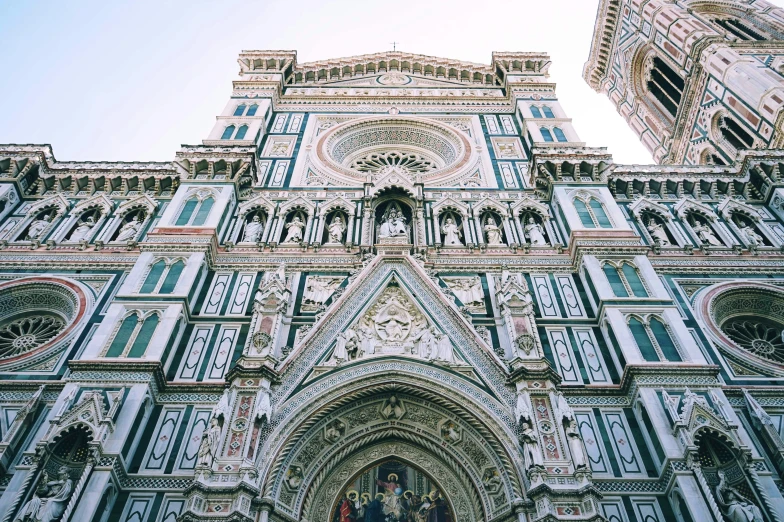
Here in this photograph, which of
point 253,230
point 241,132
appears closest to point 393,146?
point 241,132

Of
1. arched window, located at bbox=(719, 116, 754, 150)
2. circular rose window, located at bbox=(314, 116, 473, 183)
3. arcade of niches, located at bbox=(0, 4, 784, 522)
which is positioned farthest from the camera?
arched window, located at bbox=(719, 116, 754, 150)

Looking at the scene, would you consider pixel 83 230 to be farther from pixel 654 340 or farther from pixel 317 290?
pixel 654 340

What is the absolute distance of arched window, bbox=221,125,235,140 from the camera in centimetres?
1786

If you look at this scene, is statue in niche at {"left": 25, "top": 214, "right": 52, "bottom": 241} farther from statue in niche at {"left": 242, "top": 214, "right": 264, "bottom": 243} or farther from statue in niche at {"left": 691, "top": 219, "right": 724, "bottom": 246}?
statue in niche at {"left": 691, "top": 219, "right": 724, "bottom": 246}

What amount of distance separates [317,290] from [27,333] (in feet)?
17.1

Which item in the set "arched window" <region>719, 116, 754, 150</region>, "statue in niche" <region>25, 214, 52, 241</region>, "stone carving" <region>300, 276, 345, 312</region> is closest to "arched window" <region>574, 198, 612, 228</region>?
"stone carving" <region>300, 276, 345, 312</region>

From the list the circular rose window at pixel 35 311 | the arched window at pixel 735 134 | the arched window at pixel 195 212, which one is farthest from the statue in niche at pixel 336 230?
the arched window at pixel 735 134

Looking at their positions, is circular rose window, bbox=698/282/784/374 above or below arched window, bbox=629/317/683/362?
above

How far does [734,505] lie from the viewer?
8.69 meters

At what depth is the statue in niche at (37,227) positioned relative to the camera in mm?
14578

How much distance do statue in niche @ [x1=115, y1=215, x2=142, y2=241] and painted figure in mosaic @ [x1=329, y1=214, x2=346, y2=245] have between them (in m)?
4.06

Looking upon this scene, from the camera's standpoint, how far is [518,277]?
13.1 meters

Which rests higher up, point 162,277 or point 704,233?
point 704,233

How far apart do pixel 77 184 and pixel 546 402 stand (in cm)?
1186
